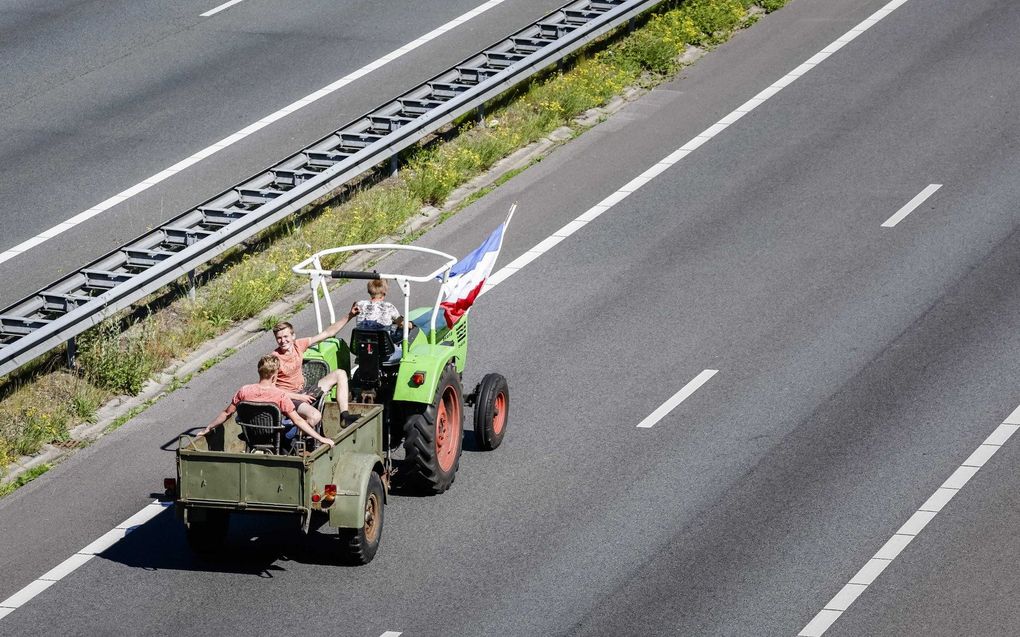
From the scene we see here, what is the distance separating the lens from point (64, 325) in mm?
16953

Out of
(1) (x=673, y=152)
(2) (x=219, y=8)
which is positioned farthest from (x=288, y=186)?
(2) (x=219, y=8)

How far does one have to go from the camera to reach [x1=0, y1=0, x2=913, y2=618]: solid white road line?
2025 centimetres

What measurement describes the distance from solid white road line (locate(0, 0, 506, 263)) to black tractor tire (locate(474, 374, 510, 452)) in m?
7.75

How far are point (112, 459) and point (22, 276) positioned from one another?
4731mm

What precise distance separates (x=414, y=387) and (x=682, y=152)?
397 inches

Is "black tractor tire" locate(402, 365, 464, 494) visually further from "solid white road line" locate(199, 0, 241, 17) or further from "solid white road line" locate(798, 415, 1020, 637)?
"solid white road line" locate(199, 0, 241, 17)

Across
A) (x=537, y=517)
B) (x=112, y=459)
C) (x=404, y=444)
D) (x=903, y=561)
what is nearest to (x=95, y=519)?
(x=112, y=459)

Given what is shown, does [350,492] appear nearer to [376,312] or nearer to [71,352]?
[376,312]

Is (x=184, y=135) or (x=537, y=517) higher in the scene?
(x=184, y=135)

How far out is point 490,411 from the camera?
1540cm

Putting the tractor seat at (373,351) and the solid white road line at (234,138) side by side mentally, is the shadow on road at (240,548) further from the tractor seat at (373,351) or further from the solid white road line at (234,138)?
the solid white road line at (234,138)

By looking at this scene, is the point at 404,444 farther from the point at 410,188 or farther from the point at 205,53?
the point at 205,53

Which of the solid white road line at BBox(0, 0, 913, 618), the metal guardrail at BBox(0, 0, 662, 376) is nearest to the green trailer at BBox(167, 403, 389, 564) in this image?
the metal guardrail at BBox(0, 0, 662, 376)

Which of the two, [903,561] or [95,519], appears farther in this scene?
[95,519]
